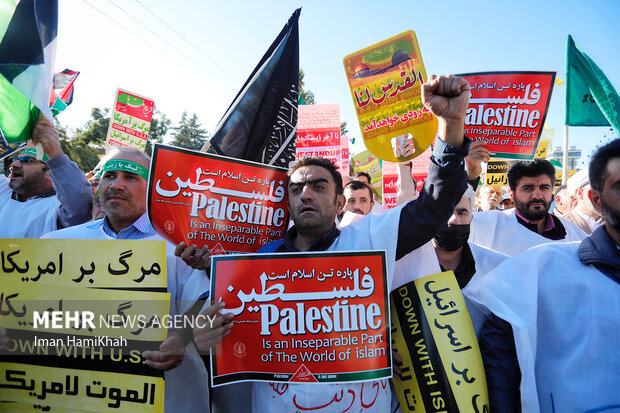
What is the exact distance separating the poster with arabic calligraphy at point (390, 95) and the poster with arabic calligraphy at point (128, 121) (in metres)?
6.41

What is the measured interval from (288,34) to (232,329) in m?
2.15

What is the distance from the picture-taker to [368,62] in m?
3.01

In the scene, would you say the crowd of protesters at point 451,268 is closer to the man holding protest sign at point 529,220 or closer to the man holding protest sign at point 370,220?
the man holding protest sign at point 370,220

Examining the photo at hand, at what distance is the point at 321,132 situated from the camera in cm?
627

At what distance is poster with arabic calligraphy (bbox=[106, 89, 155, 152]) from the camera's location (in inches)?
325

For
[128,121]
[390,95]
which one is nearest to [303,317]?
[390,95]

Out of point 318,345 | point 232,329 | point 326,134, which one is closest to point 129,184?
point 232,329

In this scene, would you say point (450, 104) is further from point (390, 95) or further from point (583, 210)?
point (583, 210)

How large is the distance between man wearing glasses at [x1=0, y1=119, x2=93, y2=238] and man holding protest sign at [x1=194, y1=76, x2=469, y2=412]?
1996 mm

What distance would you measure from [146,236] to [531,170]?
3296mm

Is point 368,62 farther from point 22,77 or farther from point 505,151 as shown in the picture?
point 22,77

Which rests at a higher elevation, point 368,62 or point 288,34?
point 288,34

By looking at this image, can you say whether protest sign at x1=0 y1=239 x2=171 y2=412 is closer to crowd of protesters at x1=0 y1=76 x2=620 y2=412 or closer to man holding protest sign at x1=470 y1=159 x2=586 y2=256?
crowd of protesters at x1=0 y1=76 x2=620 y2=412

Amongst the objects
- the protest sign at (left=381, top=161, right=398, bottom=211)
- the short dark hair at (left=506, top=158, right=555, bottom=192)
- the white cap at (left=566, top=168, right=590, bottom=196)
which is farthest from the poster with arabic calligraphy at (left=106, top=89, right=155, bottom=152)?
the white cap at (left=566, top=168, right=590, bottom=196)
